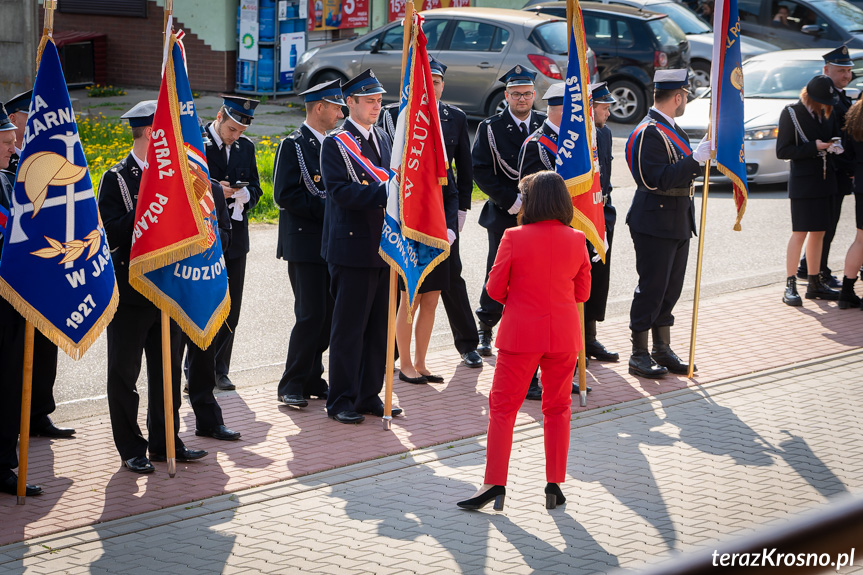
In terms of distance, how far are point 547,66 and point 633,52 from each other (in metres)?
2.52

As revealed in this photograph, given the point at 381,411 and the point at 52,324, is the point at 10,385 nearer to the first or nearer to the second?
the point at 52,324

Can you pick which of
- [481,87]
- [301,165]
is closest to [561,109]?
[301,165]

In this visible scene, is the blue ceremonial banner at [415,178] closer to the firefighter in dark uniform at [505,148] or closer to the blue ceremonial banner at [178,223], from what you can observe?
the blue ceremonial banner at [178,223]

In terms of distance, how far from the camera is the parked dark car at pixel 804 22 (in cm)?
2181

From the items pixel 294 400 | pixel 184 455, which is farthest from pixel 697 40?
pixel 184 455

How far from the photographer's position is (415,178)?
6578mm

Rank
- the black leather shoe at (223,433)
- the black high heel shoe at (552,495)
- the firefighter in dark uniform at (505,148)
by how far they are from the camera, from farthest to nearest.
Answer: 1. the firefighter in dark uniform at (505,148)
2. the black leather shoe at (223,433)
3. the black high heel shoe at (552,495)

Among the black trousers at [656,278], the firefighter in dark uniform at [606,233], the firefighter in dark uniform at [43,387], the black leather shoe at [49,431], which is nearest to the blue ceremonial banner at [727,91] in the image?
the black trousers at [656,278]

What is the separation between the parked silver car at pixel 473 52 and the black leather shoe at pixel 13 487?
13.0 metres

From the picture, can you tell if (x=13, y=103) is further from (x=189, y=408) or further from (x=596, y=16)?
(x=596, y=16)

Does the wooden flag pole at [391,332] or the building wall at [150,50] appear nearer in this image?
the wooden flag pole at [391,332]

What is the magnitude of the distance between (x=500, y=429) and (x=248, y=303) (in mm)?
4736

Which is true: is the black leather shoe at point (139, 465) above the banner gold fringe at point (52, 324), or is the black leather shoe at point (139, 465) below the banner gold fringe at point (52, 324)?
below

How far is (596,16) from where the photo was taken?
64.6 ft
